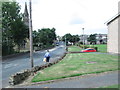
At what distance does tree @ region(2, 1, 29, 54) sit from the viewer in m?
30.0

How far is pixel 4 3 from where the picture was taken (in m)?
30.2

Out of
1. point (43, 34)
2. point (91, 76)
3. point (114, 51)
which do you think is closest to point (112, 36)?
point (114, 51)

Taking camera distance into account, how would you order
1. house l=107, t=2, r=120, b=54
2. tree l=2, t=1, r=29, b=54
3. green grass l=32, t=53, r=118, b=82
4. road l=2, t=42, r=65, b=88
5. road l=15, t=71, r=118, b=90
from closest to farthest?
road l=15, t=71, r=118, b=90 < green grass l=32, t=53, r=118, b=82 < road l=2, t=42, r=65, b=88 < house l=107, t=2, r=120, b=54 < tree l=2, t=1, r=29, b=54

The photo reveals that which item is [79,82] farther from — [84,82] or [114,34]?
[114,34]

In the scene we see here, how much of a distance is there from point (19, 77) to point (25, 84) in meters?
0.93

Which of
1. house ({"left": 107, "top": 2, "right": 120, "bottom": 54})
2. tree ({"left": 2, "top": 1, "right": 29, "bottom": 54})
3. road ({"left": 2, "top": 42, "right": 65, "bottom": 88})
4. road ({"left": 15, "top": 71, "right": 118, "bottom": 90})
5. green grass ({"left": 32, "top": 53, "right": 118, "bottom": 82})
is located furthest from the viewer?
tree ({"left": 2, "top": 1, "right": 29, "bottom": 54})

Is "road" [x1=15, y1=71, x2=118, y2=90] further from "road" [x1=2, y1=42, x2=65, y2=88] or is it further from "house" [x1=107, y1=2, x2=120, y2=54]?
"house" [x1=107, y1=2, x2=120, y2=54]

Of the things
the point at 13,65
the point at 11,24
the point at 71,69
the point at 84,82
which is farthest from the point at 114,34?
the point at 11,24

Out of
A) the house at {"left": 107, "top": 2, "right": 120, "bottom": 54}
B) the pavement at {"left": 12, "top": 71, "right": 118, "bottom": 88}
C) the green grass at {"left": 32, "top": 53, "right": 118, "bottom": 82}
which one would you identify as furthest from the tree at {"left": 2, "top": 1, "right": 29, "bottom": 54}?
the pavement at {"left": 12, "top": 71, "right": 118, "bottom": 88}

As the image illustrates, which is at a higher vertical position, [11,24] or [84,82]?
[11,24]

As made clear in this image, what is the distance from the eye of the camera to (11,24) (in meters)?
31.8

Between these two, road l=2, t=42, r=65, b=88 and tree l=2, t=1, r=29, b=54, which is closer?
road l=2, t=42, r=65, b=88

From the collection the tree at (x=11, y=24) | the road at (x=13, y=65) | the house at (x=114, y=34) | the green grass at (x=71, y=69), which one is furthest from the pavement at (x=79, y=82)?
the tree at (x=11, y=24)

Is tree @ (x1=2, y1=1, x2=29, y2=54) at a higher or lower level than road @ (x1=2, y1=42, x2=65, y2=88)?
higher
